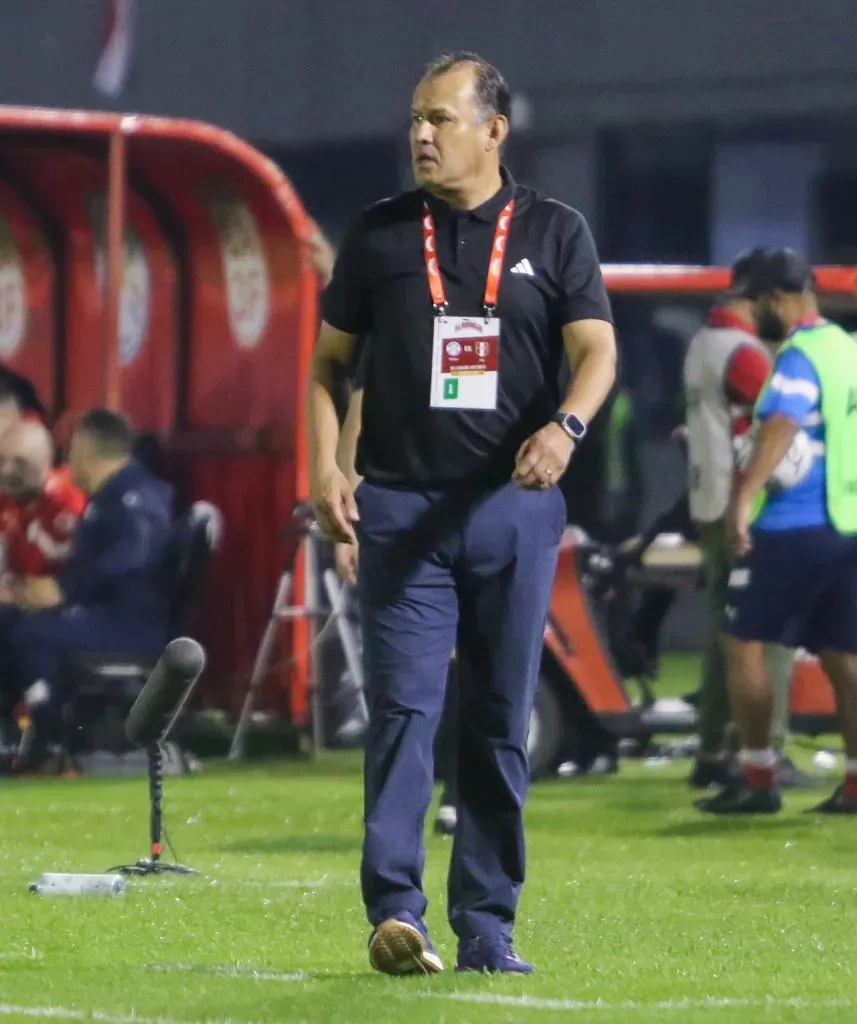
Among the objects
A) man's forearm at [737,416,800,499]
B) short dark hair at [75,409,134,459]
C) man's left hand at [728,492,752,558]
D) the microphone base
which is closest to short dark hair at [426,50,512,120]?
the microphone base

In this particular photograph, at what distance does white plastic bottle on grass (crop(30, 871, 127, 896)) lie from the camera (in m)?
8.51

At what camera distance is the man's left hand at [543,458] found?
6500 mm

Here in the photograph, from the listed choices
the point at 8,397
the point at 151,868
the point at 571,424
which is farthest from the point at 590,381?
the point at 8,397

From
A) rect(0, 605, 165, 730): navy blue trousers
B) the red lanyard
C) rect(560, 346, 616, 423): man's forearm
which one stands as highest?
the red lanyard

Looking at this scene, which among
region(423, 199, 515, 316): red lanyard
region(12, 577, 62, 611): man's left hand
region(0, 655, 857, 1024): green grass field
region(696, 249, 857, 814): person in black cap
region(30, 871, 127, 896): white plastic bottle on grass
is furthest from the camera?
region(12, 577, 62, 611): man's left hand

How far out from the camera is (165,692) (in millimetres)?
9062

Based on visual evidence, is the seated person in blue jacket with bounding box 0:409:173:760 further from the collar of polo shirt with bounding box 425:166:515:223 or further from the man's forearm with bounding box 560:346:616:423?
the man's forearm with bounding box 560:346:616:423

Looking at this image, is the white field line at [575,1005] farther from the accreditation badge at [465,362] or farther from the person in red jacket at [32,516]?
the person in red jacket at [32,516]

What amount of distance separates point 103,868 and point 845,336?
3.62m

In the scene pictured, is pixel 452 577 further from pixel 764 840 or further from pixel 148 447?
pixel 148 447

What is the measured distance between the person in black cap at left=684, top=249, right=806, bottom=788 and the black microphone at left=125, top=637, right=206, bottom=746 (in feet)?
12.5

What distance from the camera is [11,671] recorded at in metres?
13.7

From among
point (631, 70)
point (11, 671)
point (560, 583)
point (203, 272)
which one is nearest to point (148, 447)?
point (203, 272)

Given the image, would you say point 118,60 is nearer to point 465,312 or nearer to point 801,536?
point 801,536
